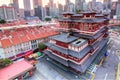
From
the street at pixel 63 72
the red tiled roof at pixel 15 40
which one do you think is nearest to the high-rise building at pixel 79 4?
the street at pixel 63 72

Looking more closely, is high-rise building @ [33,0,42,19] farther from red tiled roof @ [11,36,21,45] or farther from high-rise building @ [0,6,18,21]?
red tiled roof @ [11,36,21,45]

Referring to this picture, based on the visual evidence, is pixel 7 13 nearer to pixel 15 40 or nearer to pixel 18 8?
pixel 18 8

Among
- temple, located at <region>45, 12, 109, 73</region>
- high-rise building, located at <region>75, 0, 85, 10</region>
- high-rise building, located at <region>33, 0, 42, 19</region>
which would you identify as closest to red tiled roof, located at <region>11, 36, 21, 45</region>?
temple, located at <region>45, 12, 109, 73</region>

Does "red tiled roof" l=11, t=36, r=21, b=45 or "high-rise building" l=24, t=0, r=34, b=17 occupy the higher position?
"high-rise building" l=24, t=0, r=34, b=17

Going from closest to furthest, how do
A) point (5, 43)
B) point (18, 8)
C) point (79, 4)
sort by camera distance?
point (5, 43) < point (79, 4) < point (18, 8)

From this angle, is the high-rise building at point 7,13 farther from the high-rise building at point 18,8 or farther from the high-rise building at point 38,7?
the high-rise building at point 38,7

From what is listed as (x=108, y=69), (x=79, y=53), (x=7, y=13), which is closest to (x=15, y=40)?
(x=79, y=53)

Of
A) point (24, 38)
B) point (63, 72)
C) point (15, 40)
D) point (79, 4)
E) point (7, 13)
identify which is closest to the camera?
point (63, 72)

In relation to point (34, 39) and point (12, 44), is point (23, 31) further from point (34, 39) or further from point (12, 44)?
point (12, 44)

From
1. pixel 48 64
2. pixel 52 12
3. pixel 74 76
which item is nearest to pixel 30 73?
pixel 48 64
